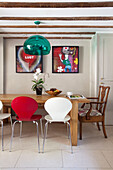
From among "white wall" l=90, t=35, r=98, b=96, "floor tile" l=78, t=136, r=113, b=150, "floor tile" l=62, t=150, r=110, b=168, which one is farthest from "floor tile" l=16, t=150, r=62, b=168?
"white wall" l=90, t=35, r=98, b=96

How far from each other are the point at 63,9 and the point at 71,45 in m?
1.71

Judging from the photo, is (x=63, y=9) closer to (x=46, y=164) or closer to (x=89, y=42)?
(x=89, y=42)

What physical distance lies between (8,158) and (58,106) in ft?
3.41

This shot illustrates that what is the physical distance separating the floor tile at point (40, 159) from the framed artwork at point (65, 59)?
2.40 metres

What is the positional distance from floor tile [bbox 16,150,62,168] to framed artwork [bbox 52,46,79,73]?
2.40m

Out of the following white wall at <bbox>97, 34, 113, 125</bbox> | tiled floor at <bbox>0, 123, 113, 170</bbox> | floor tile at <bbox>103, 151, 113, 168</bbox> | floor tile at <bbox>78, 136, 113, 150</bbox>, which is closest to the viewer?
tiled floor at <bbox>0, 123, 113, 170</bbox>

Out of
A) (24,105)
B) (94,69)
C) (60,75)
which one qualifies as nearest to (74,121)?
(24,105)

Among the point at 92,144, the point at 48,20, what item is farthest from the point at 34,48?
Result: the point at 92,144

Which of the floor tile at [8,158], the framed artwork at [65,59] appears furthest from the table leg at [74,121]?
the framed artwork at [65,59]

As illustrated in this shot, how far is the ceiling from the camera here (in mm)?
2422

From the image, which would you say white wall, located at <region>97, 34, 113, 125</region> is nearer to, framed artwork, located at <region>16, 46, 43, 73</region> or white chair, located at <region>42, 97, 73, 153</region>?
framed artwork, located at <region>16, 46, 43, 73</region>

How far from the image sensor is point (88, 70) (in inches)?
169

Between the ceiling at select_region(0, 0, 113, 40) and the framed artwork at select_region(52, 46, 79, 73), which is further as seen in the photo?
the framed artwork at select_region(52, 46, 79, 73)

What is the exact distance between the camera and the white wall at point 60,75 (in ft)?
14.1
